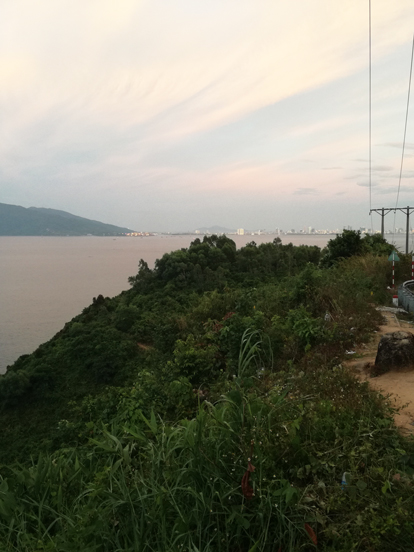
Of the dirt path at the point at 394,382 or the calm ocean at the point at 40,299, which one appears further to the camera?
the calm ocean at the point at 40,299

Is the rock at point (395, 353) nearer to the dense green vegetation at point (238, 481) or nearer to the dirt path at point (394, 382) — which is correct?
the dirt path at point (394, 382)

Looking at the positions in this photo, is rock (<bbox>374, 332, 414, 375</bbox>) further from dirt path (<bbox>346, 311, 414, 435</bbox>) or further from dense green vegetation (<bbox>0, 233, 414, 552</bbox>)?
dense green vegetation (<bbox>0, 233, 414, 552</bbox>)

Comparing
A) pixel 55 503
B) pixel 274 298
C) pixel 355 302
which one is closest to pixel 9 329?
pixel 274 298

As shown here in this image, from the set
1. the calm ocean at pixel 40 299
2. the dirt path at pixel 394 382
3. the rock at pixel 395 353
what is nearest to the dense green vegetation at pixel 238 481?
the dirt path at pixel 394 382

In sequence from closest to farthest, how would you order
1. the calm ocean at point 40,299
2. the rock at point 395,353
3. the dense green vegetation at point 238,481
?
the dense green vegetation at point 238,481 < the rock at point 395,353 < the calm ocean at point 40,299

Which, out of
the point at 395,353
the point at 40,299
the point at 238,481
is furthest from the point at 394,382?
the point at 40,299

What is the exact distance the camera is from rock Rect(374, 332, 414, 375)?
4914 millimetres

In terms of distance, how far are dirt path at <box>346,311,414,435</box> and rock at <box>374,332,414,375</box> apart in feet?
0.34

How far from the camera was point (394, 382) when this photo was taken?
4.58 metres

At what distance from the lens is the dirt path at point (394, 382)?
11.5 feet

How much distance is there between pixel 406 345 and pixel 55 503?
4234 mm

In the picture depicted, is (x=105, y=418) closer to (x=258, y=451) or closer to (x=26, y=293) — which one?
(x=258, y=451)

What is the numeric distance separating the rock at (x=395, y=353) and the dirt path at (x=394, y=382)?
0.34 ft

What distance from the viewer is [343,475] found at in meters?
2.47
